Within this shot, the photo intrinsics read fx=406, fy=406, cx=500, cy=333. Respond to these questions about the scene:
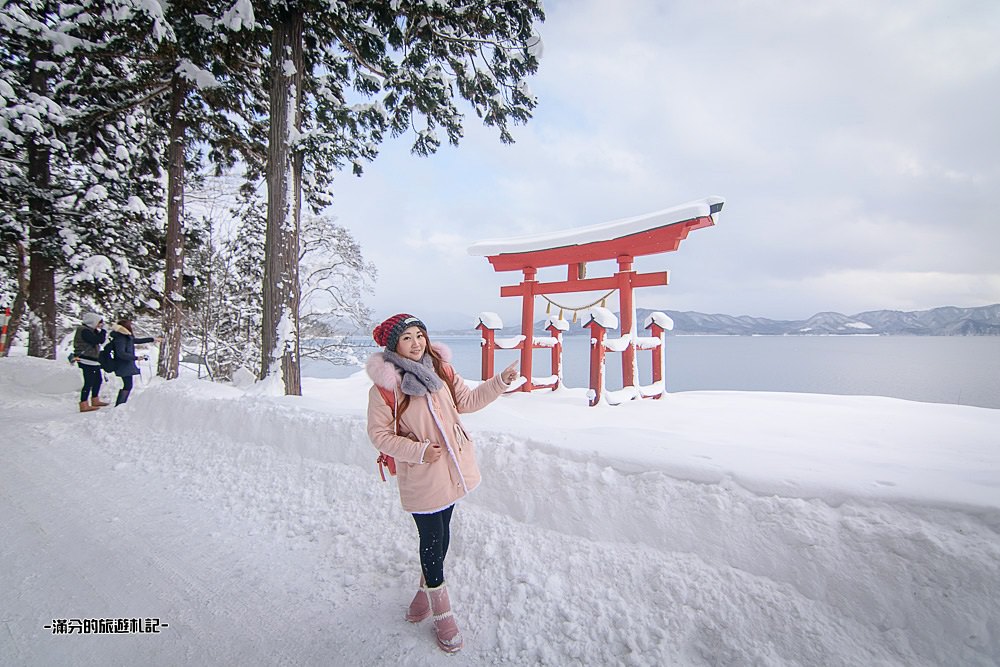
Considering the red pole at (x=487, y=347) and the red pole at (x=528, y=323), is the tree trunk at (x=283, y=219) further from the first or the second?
the red pole at (x=528, y=323)

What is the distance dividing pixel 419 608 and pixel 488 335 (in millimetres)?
5304

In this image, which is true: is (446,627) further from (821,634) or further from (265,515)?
(265,515)

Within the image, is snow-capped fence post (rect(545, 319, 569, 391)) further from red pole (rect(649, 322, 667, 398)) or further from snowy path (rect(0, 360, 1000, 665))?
snowy path (rect(0, 360, 1000, 665))

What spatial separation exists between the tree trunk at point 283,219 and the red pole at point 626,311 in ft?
Result: 17.9

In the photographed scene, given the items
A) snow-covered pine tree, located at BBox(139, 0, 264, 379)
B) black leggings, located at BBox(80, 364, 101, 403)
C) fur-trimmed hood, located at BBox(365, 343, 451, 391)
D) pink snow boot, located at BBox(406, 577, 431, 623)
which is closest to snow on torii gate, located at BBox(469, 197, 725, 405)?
pink snow boot, located at BBox(406, 577, 431, 623)

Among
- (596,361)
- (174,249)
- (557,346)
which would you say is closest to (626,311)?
(596,361)

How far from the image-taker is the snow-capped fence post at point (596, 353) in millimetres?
5984

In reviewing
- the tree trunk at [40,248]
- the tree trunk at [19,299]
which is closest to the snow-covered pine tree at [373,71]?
the tree trunk at [40,248]

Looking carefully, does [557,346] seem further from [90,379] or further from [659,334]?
[90,379]

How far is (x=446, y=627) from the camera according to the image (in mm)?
2176

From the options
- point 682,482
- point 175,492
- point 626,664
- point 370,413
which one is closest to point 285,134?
point 175,492

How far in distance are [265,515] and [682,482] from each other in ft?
11.3

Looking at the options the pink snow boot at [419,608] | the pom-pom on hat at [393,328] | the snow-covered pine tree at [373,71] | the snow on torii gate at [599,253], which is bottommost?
the pink snow boot at [419,608]

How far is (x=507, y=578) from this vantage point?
2615mm
